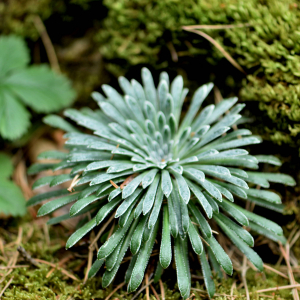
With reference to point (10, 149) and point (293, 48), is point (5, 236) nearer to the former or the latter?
point (10, 149)

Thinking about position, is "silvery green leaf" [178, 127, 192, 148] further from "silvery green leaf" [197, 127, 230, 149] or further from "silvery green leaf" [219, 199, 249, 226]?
"silvery green leaf" [219, 199, 249, 226]

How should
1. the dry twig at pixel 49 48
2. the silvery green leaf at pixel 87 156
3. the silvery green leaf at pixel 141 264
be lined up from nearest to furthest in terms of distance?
1. the silvery green leaf at pixel 141 264
2. the silvery green leaf at pixel 87 156
3. the dry twig at pixel 49 48

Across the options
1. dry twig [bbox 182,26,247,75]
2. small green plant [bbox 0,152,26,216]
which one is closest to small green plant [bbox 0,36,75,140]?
small green plant [bbox 0,152,26,216]

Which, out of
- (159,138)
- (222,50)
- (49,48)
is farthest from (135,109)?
(49,48)

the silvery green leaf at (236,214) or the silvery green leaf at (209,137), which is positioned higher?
the silvery green leaf at (209,137)

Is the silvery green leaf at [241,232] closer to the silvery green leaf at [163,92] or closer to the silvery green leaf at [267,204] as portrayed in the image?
the silvery green leaf at [267,204]

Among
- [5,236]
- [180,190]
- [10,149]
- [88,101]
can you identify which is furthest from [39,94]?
[180,190]

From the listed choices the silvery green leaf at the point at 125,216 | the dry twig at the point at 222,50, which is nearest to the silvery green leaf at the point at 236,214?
the silvery green leaf at the point at 125,216
